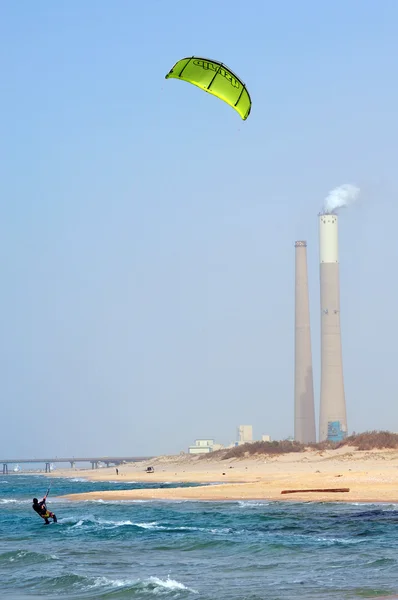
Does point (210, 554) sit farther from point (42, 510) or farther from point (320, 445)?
point (320, 445)

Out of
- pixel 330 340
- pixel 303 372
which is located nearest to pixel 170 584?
pixel 330 340

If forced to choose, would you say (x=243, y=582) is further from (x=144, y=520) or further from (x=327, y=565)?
(x=144, y=520)

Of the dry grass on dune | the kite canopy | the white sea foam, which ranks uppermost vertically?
the kite canopy

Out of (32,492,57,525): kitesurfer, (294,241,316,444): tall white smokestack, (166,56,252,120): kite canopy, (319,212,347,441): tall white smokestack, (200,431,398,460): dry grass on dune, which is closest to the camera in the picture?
(166,56,252,120): kite canopy

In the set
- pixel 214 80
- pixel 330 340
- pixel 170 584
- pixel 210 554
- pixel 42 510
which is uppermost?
pixel 330 340

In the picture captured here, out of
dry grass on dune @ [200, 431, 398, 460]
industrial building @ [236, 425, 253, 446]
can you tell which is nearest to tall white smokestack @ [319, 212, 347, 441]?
dry grass on dune @ [200, 431, 398, 460]

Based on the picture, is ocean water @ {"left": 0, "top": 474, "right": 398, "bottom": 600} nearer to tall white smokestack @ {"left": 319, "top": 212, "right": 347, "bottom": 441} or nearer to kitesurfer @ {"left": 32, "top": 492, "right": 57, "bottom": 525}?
kitesurfer @ {"left": 32, "top": 492, "right": 57, "bottom": 525}

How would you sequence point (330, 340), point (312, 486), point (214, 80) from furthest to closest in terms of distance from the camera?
point (330, 340) → point (312, 486) → point (214, 80)
